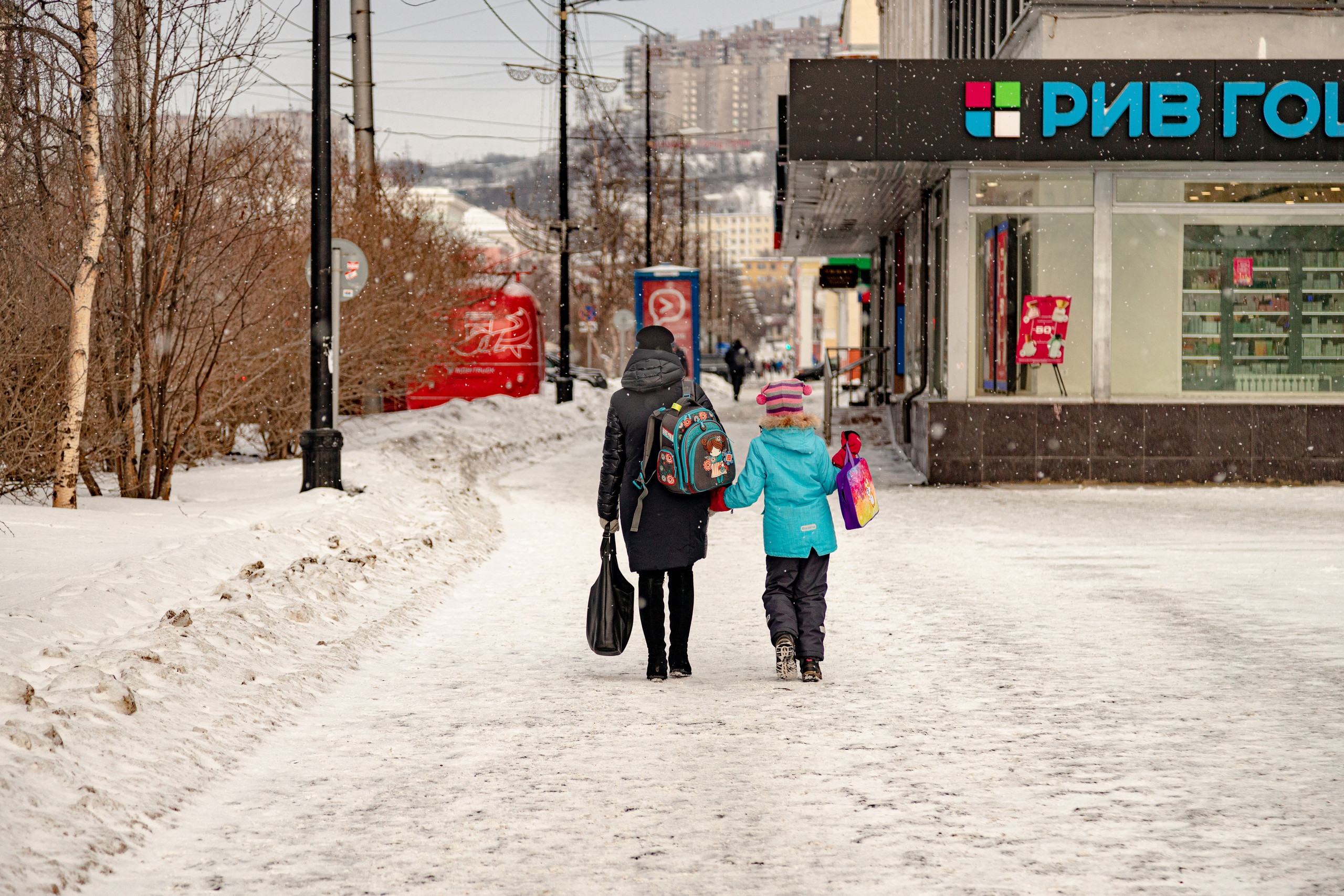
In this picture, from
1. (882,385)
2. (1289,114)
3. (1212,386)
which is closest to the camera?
(1289,114)

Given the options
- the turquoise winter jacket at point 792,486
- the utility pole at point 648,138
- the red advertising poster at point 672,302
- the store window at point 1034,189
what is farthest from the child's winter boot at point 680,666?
the utility pole at point 648,138

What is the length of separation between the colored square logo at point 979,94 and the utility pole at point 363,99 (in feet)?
31.8

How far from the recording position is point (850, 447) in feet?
22.3

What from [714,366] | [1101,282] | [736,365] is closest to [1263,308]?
[1101,282]

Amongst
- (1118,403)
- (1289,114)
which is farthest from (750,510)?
(1289,114)

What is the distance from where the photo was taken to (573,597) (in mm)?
9562

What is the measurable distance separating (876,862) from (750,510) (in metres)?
11.1

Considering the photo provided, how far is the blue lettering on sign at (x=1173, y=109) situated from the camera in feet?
53.8

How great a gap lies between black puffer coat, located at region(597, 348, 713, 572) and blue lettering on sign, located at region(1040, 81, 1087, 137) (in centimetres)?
1087

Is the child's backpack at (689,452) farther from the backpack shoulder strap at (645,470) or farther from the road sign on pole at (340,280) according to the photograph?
the road sign on pole at (340,280)

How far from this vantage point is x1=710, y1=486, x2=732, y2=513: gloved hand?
681 centimetres

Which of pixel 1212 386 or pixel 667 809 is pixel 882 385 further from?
pixel 667 809

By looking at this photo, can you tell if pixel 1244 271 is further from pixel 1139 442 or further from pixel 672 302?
pixel 672 302

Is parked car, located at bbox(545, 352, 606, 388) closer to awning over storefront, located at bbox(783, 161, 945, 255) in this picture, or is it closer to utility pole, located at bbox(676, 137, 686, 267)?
utility pole, located at bbox(676, 137, 686, 267)
